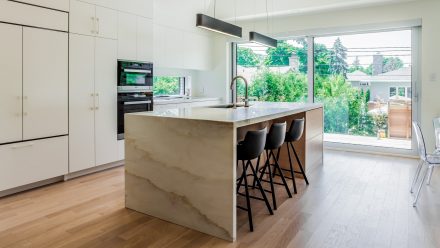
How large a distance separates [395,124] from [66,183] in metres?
5.29

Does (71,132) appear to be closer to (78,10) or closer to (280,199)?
(78,10)

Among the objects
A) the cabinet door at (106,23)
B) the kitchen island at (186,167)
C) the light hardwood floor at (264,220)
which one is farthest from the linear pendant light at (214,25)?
the light hardwood floor at (264,220)

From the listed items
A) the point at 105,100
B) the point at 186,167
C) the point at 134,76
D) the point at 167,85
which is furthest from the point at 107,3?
the point at 186,167

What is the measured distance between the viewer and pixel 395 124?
5.70 meters

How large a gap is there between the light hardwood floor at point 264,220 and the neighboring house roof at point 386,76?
2.13 m

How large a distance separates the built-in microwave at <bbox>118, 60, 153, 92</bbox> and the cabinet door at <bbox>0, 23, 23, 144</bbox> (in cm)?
133

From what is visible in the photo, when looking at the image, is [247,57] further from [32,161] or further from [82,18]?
[32,161]

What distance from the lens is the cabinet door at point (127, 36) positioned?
452 cm

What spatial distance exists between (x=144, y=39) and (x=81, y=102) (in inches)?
56.2

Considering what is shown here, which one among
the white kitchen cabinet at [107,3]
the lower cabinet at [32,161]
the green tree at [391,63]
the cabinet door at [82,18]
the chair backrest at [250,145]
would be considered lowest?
the lower cabinet at [32,161]

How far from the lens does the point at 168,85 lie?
21.7 ft

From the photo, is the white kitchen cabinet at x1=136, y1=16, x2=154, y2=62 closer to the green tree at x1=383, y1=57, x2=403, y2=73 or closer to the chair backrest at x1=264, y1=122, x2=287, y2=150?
the chair backrest at x1=264, y1=122, x2=287, y2=150

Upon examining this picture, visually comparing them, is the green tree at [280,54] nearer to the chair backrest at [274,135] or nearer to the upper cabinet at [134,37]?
the upper cabinet at [134,37]

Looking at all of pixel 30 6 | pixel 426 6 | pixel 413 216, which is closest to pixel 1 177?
pixel 30 6
